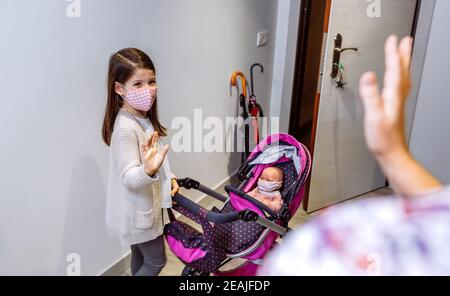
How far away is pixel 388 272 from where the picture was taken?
1.05 ft

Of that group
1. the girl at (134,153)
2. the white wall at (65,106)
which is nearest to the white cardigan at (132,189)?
the girl at (134,153)

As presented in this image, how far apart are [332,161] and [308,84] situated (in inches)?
24.0

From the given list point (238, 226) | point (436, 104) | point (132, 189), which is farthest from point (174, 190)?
point (436, 104)

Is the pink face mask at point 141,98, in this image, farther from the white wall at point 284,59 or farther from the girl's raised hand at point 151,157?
the white wall at point 284,59

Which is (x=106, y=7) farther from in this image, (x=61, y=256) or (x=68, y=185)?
(x=61, y=256)

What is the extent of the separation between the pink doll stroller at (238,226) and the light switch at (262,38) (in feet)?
4.04

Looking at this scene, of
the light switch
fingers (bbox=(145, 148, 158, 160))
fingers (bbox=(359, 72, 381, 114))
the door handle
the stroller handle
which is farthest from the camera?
the light switch

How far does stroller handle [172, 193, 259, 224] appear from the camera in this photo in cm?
134

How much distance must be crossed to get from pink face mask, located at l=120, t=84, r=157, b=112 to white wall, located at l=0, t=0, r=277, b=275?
313 millimetres

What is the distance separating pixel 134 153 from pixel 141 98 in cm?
19

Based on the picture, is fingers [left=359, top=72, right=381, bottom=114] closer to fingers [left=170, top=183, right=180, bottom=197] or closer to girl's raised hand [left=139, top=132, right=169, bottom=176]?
girl's raised hand [left=139, top=132, right=169, bottom=176]

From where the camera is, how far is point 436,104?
8.82 ft

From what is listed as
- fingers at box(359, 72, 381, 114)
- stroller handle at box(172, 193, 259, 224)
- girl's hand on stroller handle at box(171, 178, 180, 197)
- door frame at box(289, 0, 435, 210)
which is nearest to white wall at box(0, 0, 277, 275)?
girl's hand on stroller handle at box(171, 178, 180, 197)

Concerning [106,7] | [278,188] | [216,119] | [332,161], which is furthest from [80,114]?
[332,161]
